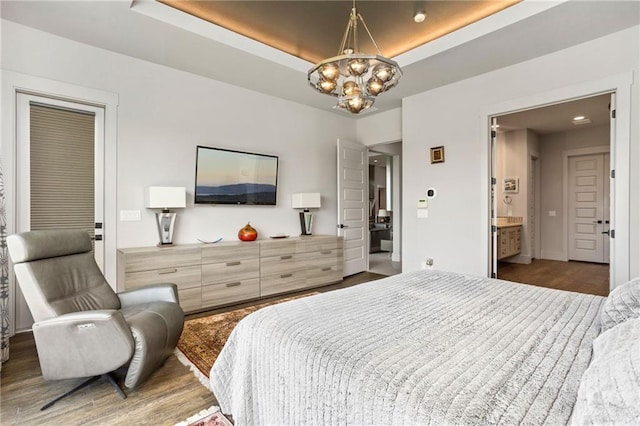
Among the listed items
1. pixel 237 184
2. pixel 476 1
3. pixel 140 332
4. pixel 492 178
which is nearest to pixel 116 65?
pixel 237 184

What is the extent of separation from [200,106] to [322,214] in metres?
2.53

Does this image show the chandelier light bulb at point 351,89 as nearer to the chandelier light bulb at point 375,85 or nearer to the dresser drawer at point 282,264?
the chandelier light bulb at point 375,85

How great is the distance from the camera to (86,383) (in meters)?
2.04

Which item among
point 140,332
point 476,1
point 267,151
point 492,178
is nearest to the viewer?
point 140,332

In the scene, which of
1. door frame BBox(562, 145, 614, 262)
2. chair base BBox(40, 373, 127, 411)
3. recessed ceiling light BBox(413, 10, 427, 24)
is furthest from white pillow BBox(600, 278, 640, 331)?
door frame BBox(562, 145, 614, 262)

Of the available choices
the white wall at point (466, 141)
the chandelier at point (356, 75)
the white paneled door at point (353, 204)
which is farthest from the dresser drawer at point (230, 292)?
the chandelier at point (356, 75)

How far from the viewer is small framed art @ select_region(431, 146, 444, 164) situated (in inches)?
169

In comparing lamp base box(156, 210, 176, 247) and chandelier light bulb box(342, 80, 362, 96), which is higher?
chandelier light bulb box(342, 80, 362, 96)

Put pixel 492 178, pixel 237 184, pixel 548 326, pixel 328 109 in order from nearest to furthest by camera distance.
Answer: pixel 548 326
pixel 492 178
pixel 237 184
pixel 328 109

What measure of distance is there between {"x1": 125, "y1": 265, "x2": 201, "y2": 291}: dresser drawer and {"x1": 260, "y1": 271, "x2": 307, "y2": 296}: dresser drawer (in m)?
0.88

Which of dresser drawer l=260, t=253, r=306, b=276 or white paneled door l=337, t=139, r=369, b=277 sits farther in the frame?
white paneled door l=337, t=139, r=369, b=277

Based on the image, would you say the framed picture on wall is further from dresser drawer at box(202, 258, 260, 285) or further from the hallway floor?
dresser drawer at box(202, 258, 260, 285)

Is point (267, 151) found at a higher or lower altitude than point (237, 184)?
higher

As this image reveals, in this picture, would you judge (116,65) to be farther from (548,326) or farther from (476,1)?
(548,326)
